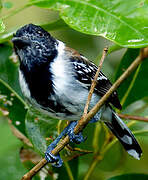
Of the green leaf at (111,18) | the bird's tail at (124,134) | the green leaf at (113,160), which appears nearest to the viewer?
the green leaf at (111,18)

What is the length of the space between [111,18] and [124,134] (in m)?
1.10

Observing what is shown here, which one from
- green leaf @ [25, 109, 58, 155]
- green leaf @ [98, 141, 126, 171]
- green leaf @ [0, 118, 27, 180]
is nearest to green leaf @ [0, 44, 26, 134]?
green leaf @ [25, 109, 58, 155]

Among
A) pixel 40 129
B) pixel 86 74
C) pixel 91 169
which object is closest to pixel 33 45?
pixel 86 74

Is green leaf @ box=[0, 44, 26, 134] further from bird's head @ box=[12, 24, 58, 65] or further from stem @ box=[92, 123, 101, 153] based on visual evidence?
stem @ box=[92, 123, 101, 153]

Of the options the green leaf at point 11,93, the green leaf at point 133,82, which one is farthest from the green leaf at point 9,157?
the green leaf at point 133,82

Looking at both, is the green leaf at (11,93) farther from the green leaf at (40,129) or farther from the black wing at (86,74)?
the black wing at (86,74)

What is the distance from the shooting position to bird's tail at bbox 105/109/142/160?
319 centimetres

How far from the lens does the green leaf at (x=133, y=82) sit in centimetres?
295

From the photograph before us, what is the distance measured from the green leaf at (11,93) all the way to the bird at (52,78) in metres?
0.30

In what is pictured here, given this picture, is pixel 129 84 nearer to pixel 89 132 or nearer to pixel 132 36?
pixel 89 132

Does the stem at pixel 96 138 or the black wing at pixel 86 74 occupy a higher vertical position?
the black wing at pixel 86 74

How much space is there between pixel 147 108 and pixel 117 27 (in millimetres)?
920

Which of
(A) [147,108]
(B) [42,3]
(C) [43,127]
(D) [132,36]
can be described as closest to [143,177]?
(A) [147,108]

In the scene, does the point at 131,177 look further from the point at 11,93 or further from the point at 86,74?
the point at 11,93
